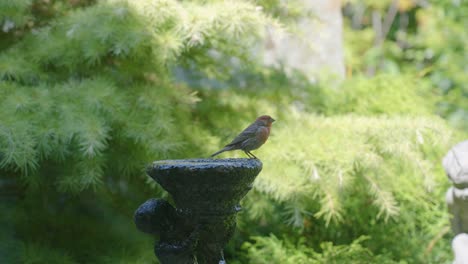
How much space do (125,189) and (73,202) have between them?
10.1 inches

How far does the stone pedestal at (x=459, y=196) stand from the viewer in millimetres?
2510

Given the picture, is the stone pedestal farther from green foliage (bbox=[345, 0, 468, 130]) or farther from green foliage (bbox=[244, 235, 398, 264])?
green foliage (bbox=[345, 0, 468, 130])

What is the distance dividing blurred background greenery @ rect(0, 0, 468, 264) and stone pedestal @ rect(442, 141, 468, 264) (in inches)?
14.9

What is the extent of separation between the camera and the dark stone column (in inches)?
55.5

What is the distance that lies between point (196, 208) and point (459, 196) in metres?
1.50

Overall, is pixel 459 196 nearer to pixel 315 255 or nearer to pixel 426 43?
pixel 315 255

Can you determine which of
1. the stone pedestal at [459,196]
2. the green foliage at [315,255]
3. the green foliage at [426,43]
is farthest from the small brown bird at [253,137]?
the green foliage at [426,43]

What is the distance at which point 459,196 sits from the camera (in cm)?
258

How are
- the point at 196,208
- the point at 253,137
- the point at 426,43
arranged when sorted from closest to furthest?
the point at 196,208, the point at 253,137, the point at 426,43

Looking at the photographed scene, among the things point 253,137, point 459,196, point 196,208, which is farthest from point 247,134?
point 459,196

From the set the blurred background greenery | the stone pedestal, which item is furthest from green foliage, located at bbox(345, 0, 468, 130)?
the stone pedestal

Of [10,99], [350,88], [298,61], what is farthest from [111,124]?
[298,61]

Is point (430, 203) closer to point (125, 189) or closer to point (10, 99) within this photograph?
point (125, 189)

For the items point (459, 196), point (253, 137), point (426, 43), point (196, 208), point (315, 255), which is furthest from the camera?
point (426, 43)
